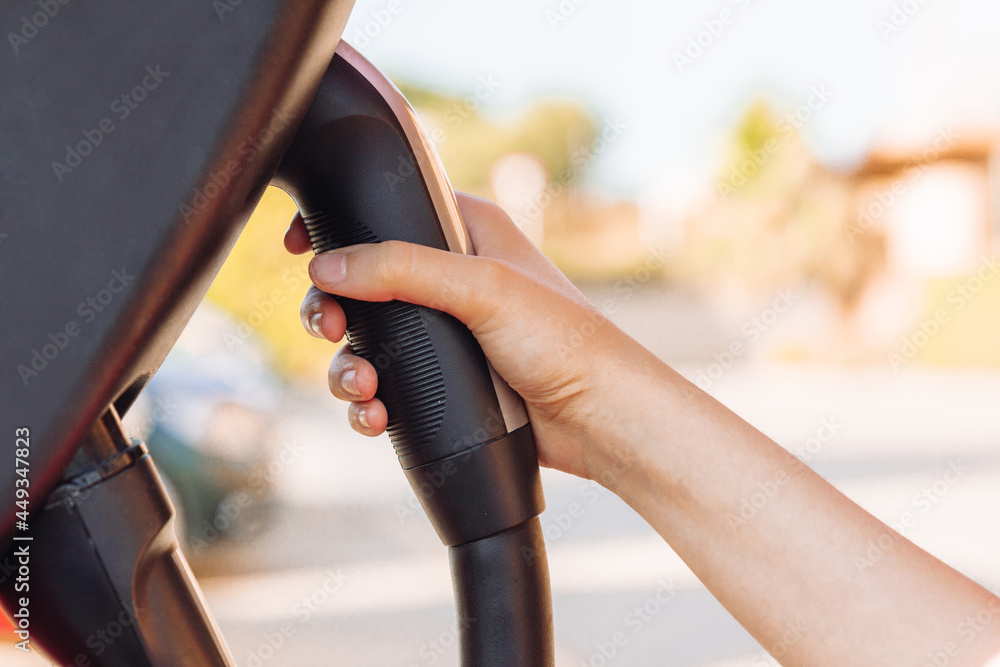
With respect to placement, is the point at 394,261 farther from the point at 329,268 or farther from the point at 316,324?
the point at 316,324

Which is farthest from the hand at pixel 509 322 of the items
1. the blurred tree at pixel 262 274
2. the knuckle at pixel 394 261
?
the blurred tree at pixel 262 274

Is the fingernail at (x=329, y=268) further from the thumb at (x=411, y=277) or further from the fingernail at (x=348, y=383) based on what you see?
the fingernail at (x=348, y=383)

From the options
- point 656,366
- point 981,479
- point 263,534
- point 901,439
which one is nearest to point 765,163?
point 901,439

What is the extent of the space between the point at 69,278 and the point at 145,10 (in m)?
0.14

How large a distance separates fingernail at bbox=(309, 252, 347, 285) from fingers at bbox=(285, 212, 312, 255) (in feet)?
0.74

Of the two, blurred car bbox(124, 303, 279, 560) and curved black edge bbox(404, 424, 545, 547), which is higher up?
blurred car bbox(124, 303, 279, 560)

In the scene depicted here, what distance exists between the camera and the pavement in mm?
3365

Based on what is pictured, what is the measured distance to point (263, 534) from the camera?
4.89 metres

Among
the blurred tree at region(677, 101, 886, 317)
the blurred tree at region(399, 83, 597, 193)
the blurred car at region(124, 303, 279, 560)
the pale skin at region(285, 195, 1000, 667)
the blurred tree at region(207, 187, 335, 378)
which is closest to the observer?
the pale skin at region(285, 195, 1000, 667)

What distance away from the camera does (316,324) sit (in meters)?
0.95

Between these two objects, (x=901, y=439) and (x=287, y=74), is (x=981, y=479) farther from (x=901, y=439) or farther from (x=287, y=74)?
(x=287, y=74)

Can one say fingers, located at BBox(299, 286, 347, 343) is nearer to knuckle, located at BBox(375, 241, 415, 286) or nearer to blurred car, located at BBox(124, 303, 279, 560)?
knuckle, located at BBox(375, 241, 415, 286)

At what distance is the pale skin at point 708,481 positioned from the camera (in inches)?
31.5

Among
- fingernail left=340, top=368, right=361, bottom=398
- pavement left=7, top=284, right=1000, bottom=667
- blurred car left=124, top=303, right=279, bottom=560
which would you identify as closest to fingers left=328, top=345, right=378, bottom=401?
fingernail left=340, top=368, right=361, bottom=398
